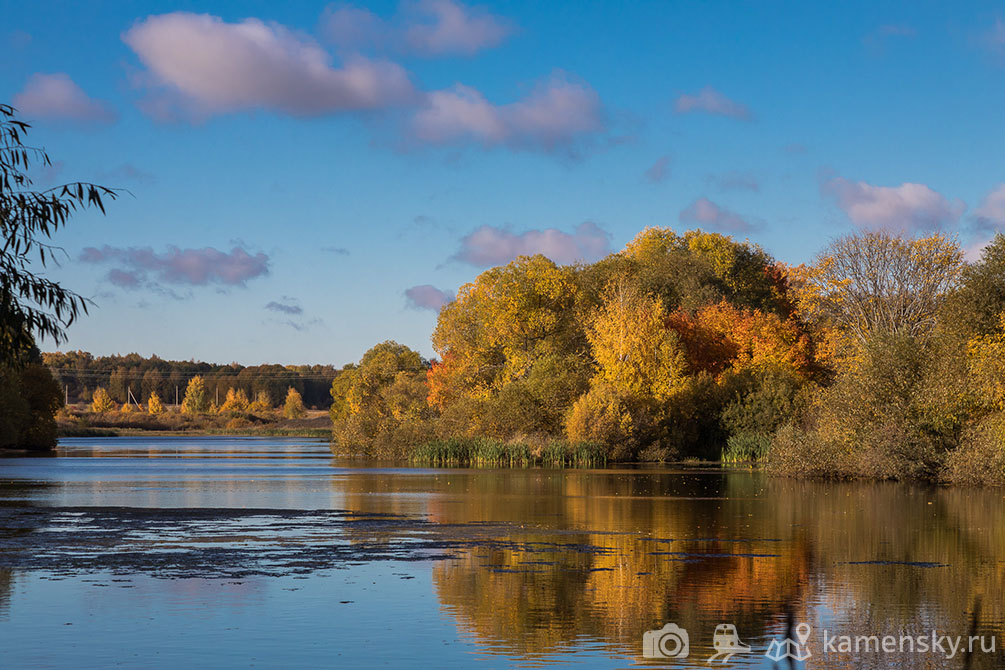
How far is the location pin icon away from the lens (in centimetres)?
1299

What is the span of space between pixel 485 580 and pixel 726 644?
5.52 meters

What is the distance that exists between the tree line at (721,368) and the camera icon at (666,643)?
3035cm

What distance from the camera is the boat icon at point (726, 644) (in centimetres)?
1223

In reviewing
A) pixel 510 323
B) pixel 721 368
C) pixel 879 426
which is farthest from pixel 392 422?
pixel 879 426

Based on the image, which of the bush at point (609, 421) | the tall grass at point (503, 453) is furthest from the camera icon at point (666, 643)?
the bush at point (609, 421)

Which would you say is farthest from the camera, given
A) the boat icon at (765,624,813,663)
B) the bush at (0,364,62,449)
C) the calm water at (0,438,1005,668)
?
the bush at (0,364,62,449)

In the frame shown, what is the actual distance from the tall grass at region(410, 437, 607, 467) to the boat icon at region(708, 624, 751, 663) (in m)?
→ 46.5

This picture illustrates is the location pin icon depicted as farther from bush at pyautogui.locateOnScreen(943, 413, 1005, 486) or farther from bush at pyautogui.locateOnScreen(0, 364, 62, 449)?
bush at pyautogui.locateOnScreen(0, 364, 62, 449)

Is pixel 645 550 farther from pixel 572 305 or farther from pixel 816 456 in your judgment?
pixel 572 305

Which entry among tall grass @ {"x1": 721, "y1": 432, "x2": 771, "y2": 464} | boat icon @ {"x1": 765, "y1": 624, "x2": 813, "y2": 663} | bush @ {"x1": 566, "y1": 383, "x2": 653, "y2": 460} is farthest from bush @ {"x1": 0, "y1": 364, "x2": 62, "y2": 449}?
boat icon @ {"x1": 765, "y1": 624, "x2": 813, "y2": 663}

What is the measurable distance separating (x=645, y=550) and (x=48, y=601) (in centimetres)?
1085

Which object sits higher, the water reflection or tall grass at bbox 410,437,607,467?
tall grass at bbox 410,437,607,467

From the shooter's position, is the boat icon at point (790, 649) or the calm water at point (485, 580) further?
the calm water at point (485, 580)

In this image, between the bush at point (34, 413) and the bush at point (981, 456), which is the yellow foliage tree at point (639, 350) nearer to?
the bush at point (981, 456)
